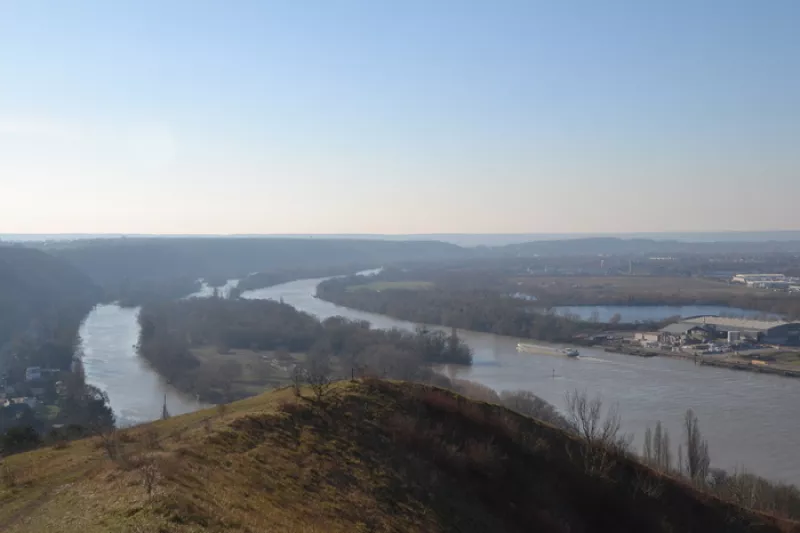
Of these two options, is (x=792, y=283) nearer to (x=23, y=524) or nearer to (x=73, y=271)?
(x=73, y=271)

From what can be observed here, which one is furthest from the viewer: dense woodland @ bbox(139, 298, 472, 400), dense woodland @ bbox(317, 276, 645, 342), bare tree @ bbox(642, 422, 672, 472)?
dense woodland @ bbox(317, 276, 645, 342)

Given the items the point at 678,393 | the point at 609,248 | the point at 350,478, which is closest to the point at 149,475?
the point at 350,478

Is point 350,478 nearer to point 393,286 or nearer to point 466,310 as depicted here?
point 466,310

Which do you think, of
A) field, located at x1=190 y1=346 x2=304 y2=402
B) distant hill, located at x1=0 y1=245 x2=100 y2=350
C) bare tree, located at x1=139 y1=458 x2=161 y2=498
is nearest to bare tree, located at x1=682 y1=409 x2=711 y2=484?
bare tree, located at x1=139 y1=458 x2=161 y2=498

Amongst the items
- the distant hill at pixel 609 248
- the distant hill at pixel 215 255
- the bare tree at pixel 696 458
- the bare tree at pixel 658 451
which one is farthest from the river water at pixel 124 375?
the distant hill at pixel 609 248

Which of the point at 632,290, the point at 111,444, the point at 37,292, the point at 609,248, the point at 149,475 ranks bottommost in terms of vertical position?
the point at 632,290

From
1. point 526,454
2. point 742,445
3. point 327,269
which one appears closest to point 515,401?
point 742,445

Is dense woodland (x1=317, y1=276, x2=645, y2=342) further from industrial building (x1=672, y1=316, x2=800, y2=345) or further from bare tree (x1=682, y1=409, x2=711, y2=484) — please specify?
bare tree (x1=682, y1=409, x2=711, y2=484)
